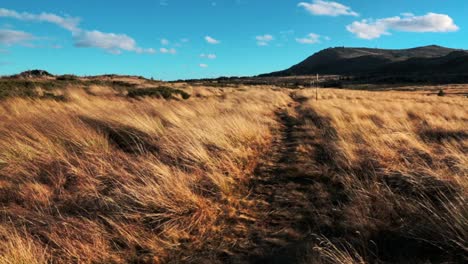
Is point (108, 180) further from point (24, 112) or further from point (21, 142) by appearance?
point (24, 112)

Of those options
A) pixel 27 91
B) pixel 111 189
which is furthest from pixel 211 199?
pixel 27 91

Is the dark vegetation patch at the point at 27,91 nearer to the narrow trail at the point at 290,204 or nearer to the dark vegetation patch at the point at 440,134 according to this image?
the narrow trail at the point at 290,204

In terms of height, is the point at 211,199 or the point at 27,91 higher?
the point at 27,91

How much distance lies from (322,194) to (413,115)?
38.1 ft

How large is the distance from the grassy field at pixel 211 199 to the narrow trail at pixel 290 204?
19mm

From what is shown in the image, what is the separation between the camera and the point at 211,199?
441 cm

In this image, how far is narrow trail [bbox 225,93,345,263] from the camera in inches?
131

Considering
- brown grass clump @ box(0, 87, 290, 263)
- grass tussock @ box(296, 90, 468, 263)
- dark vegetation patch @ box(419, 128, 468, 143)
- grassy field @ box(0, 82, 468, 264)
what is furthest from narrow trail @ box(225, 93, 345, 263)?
dark vegetation patch @ box(419, 128, 468, 143)

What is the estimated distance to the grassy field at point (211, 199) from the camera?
3.11 m

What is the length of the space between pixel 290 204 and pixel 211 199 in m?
0.98

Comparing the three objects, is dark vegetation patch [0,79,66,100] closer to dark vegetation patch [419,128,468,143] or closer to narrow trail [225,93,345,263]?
narrow trail [225,93,345,263]

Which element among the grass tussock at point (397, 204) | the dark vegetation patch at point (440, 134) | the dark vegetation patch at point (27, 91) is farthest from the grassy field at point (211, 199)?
the dark vegetation patch at point (27, 91)

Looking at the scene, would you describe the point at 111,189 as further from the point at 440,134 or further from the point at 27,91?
the point at 27,91

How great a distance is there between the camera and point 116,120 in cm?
753
